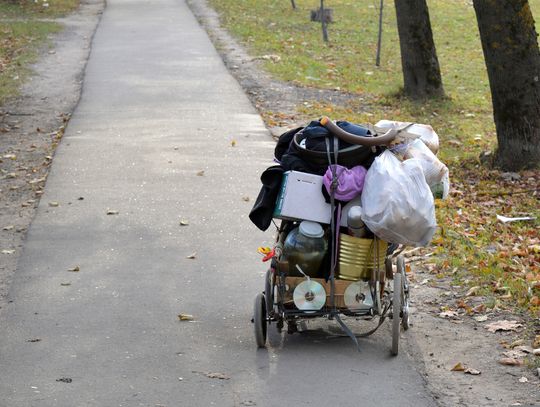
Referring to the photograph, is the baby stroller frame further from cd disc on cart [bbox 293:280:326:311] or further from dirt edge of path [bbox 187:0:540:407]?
dirt edge of path [bbox 187:0:540:407]

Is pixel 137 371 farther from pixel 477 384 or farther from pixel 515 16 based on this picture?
pixel 515 16

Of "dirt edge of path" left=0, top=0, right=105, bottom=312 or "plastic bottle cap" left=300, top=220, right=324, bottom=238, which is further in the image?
"dirt edge of path" left=0, top=0, right=105, bottom=312

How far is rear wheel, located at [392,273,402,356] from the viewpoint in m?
6.48

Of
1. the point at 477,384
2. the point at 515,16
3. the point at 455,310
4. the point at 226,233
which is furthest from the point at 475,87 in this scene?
the point at 477,384

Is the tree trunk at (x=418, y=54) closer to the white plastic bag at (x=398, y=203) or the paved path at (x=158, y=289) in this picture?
the paved path at (x=158, y=289)

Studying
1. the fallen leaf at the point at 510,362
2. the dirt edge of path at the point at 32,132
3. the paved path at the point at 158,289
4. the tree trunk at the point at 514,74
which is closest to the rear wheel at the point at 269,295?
the paved path at the point at 158,289

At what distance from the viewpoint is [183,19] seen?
92.7 feet

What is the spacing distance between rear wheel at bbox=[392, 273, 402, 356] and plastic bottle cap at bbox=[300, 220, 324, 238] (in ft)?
1.88

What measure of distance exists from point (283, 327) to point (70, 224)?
344 centimetres

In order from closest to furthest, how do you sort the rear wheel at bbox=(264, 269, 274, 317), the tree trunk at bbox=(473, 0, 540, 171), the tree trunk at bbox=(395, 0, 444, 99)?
the rear wheel at bbox=(264, 269, 274, 317) → the tree trunk at bbox=(473, 0, 540, 171) → the tree trunk at bbox=(395, 0, 444, 99)

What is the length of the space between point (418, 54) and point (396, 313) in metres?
12.3

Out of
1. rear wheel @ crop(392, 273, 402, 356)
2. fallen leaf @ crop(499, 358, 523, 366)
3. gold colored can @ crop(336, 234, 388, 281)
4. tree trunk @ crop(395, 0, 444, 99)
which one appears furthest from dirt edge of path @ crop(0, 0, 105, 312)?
tree trunk @ crop(395, 0, 444, 99)

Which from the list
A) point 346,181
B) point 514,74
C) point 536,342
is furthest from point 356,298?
point 514,74

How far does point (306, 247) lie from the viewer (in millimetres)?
6660
